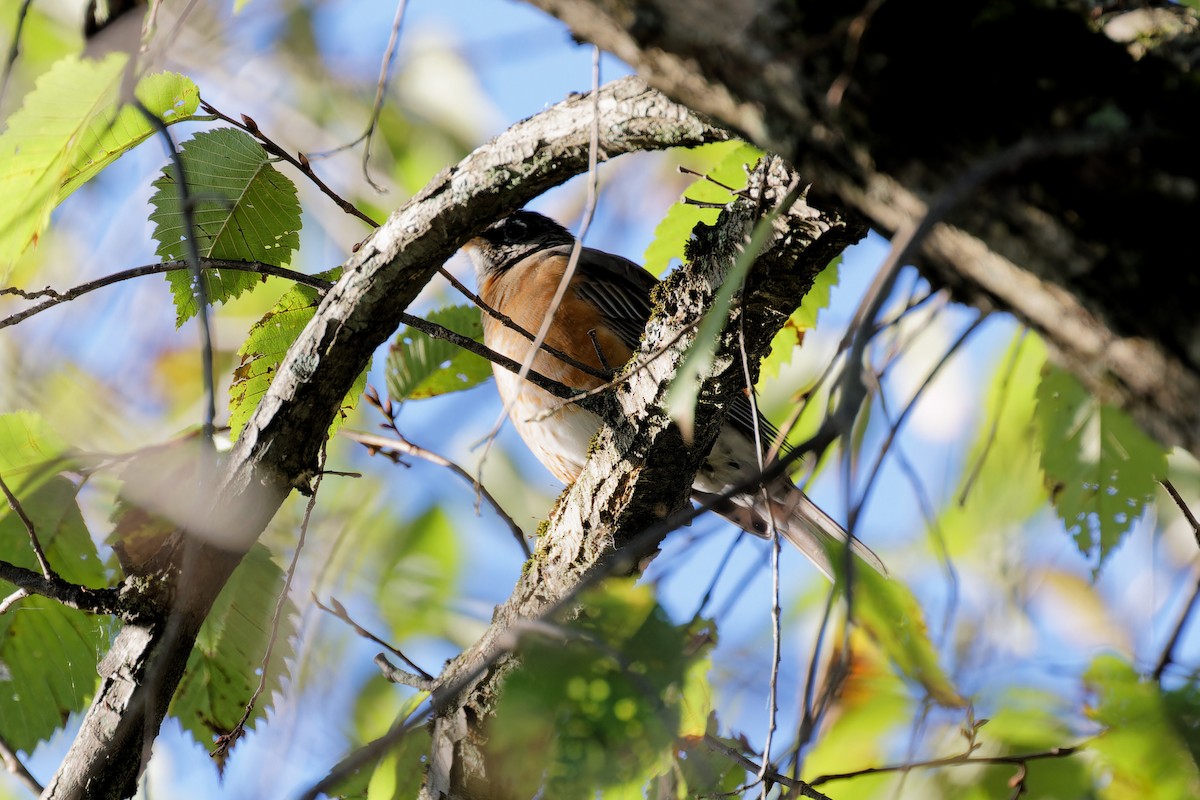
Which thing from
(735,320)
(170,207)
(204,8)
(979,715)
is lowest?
(979,715)

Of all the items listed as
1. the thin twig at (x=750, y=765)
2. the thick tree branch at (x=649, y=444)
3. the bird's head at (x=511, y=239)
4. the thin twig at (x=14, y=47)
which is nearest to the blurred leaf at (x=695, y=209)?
the thick tree branch at (x=649, y=444)

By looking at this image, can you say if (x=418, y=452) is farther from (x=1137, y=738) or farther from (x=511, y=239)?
(x=511, y=239)

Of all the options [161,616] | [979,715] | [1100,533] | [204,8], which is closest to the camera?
[979,715]

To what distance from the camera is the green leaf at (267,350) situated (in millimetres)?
1935

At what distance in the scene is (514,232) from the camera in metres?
4.35

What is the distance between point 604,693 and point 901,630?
575 mm

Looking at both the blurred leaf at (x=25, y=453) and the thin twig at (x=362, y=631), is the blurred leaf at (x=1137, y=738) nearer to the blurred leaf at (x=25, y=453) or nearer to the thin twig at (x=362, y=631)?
the thin twig at (x=362, y=631)

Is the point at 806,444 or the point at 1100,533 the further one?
the point at 1100,533

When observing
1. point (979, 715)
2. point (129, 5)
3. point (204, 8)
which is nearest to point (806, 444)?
point (979, 715)

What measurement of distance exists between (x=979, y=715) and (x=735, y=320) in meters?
0.68

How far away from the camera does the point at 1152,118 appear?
78cm

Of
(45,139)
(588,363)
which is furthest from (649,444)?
(588,363)

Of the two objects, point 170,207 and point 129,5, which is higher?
point 129,5

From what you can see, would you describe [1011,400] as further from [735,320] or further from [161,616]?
[161,616]
